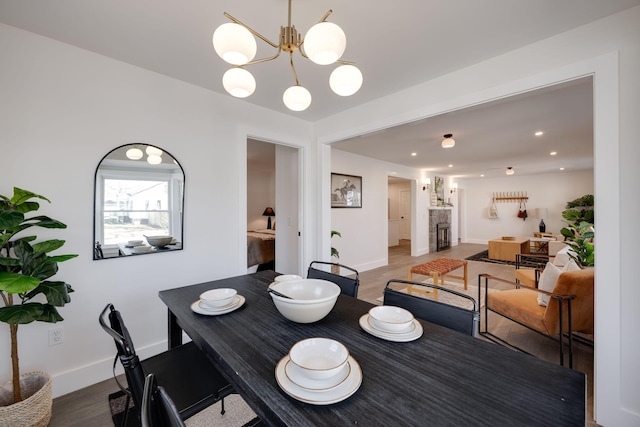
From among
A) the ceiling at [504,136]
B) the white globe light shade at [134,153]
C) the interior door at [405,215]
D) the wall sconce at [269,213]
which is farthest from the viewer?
the interior door at [405,215]

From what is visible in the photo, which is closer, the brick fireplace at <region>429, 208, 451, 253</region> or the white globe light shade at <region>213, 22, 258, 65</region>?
the white globe light shade at <region>213, 22, 258, 65</region>

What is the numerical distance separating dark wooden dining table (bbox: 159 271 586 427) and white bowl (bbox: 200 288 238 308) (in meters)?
0.08

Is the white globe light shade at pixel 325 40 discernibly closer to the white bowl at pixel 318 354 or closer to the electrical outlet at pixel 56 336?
the white bowl at pixel 318 354

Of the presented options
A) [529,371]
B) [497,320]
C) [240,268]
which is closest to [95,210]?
[240,268]

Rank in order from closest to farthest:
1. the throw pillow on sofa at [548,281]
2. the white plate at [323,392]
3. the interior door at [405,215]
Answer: the white plate at [323,392] → the throw pillow on sofa at [548,281] → the interior door at [405,215]

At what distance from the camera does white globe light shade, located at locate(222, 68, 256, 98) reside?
135cm

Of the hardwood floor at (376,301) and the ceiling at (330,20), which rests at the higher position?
the ceiling at (330,20)

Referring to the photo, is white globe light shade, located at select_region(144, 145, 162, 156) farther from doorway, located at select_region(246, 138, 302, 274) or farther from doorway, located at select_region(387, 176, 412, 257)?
doorway, located at select_region(387, 176, 412, 257)

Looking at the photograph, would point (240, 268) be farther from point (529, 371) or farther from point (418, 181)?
point (418, 181)

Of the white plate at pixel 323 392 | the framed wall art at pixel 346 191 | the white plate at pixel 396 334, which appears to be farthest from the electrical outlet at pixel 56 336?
the framed wall art at pixel 346 191

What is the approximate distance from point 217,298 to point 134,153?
1524 mm

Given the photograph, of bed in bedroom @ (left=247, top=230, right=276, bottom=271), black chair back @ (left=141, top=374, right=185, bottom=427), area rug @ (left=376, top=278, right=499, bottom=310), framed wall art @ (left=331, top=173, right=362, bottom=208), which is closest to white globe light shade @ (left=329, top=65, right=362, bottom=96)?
black chair back @ (left=141, top=374, right=185, bottom=427)

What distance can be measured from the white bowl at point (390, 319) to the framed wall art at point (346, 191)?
3.58 metres

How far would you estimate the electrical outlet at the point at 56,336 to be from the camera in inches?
70.1
